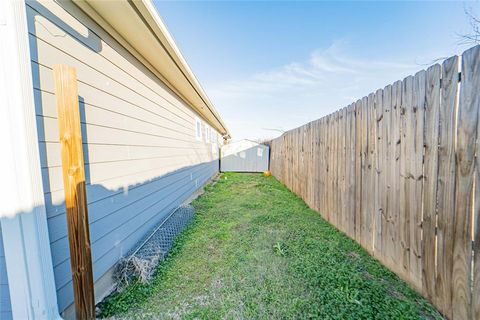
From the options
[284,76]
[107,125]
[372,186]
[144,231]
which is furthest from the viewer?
[284,76]

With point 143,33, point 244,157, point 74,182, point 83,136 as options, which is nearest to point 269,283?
point 74,182

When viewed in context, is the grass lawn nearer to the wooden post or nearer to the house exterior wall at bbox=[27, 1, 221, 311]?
the wooden post

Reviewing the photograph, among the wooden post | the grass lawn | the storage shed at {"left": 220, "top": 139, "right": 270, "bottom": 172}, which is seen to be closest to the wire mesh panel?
the grass lawn

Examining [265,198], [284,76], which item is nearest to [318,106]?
[284,76]

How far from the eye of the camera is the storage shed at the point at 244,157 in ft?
46.7

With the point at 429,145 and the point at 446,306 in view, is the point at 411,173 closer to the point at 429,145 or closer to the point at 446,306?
the point at 429,145

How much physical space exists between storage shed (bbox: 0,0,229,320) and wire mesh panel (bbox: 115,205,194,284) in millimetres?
134

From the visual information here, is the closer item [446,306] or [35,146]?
[35,146]

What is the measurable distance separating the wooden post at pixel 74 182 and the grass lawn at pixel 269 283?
492 mm

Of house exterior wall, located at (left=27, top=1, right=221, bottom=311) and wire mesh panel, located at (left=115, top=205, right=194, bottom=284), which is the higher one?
house exterior wall, located at (left=27, top=1, right=221, bottom=311)

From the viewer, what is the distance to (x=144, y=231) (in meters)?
3.08

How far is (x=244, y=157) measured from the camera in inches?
565

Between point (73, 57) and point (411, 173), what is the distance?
3.41 m

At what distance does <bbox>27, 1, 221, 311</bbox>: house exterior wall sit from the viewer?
1.50 metres
